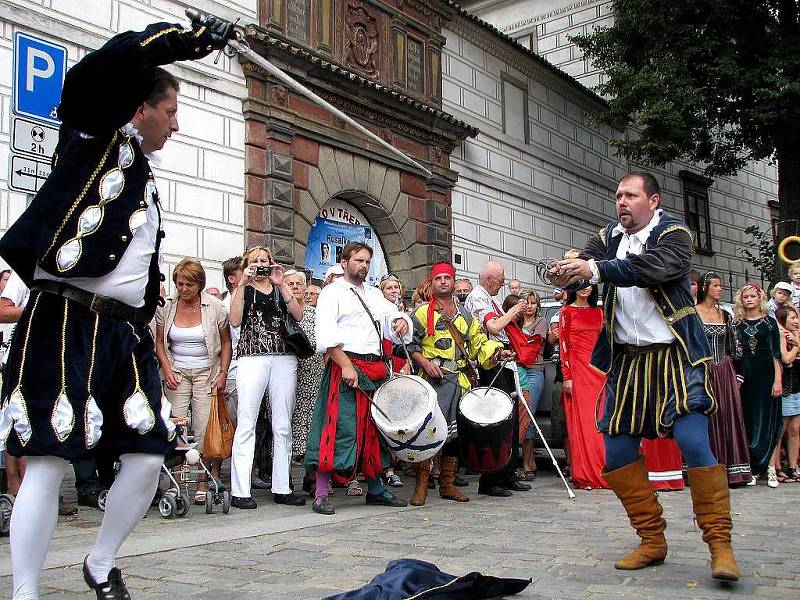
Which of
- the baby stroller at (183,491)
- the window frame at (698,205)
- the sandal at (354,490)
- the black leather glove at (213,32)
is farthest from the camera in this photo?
the window frame at (698,205)

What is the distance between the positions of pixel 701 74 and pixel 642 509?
15055 mm

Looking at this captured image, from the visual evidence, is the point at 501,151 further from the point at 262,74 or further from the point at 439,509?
the point at 439,509

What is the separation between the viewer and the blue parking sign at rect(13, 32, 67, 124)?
18.0 feet

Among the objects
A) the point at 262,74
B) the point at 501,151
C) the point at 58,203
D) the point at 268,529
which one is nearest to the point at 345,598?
the point at 58,203

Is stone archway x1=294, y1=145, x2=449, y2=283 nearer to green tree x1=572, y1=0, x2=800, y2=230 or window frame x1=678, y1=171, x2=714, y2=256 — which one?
green tree x1=572, y1=0, x2=800, y2=230

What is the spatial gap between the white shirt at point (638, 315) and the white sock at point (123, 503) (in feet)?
7.95

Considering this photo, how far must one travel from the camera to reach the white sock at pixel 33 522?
2928mm

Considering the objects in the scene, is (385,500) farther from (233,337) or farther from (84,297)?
(84,297)

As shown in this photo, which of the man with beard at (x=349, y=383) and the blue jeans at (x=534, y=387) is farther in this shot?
the blue jeans at (x=534, y=387)

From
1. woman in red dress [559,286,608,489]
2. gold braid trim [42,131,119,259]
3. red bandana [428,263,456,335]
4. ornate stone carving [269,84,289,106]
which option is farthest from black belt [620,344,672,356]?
ornate stone carving [269,84,289,106]

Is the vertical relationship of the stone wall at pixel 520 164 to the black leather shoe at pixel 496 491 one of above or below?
above

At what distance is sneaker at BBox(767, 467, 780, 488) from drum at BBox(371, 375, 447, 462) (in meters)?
3.75

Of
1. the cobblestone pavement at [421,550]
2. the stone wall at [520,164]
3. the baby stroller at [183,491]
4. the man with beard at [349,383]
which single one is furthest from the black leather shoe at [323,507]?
the stone wall at [520,164]

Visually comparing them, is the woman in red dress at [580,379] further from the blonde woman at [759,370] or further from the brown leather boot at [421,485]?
the brown leather boot at [421,485]
